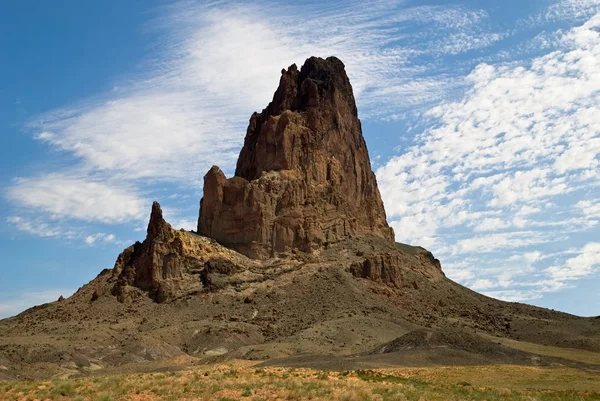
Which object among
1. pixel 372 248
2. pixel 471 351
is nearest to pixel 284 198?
pixel 372 248

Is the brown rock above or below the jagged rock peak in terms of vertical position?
below

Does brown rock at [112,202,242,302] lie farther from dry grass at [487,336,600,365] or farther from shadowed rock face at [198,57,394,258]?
dry grass at [487,336,600,365]

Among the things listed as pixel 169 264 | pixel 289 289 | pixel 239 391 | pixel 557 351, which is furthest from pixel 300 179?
pixel 239 391

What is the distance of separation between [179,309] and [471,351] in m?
50.3

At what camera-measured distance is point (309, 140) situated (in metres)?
142

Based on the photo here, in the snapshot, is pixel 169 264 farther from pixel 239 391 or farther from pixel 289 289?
pixel 239 391

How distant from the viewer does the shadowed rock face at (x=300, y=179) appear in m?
129

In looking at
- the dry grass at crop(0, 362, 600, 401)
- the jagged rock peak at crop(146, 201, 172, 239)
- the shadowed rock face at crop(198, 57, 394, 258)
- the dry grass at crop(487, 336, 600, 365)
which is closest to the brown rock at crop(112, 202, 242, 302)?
the jagged rock peak at crop(146, 201, 172, 239)

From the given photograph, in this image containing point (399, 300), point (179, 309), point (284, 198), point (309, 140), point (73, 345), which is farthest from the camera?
point (309, 140)

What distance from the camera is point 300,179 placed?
445ft

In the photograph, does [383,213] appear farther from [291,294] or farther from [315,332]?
[315,332]

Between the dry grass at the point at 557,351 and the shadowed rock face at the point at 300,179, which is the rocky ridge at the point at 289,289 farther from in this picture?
the dry grass at the point at 557,351

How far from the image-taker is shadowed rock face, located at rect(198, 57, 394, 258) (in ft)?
424

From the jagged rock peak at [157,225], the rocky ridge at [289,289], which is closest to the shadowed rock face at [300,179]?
the rocky ridge at [289,289]
